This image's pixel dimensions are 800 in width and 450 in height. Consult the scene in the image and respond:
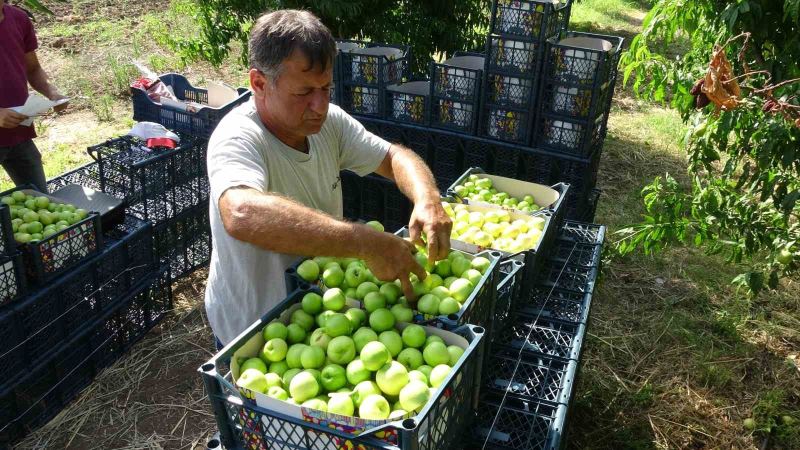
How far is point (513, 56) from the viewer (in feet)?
13.4

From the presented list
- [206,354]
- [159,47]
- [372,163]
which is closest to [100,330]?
[206,354]

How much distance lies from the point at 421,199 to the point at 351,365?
2.95 feet

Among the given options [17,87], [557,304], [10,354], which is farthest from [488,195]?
[17,87]

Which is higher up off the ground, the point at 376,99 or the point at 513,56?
the point at 513,56

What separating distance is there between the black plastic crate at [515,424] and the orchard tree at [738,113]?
1.36 metres

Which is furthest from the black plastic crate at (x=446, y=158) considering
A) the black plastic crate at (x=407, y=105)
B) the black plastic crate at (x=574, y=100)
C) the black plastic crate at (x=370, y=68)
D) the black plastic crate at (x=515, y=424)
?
the black plastic crate at (x=515, y=424)

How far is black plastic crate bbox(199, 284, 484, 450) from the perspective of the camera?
1.51 meters

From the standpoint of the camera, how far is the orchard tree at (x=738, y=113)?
2.56m

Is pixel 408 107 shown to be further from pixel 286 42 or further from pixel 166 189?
pixel 286 42

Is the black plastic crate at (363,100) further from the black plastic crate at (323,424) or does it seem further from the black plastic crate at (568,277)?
the black plastic crate at (323,424)

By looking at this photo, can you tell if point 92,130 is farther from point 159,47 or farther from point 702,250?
point 702,250

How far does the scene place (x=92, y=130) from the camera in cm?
750

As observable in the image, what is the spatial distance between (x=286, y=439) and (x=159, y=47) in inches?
395

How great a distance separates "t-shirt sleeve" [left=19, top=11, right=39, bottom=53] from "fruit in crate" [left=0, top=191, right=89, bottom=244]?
4.08 ft
